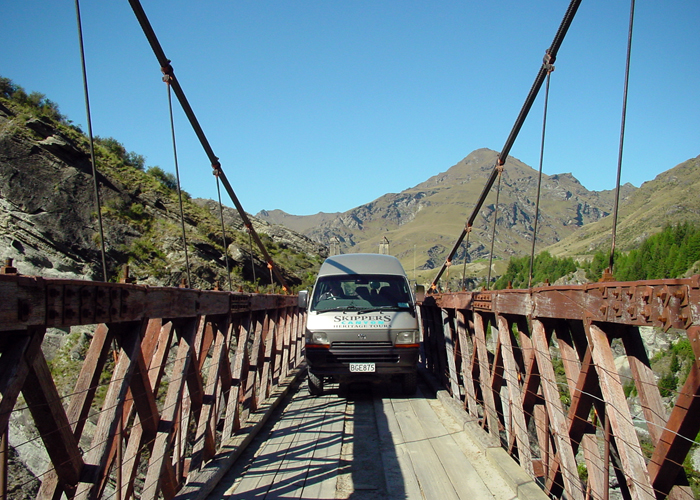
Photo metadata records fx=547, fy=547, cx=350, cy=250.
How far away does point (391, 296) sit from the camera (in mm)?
8641

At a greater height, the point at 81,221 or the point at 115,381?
the point at 81,221

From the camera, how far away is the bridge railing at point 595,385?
225 cm

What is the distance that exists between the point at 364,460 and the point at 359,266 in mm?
4401

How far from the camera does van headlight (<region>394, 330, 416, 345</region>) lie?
312 inches

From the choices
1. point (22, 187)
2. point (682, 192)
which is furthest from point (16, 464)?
point (682, 192)

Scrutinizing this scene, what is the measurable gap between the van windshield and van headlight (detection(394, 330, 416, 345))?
0.48 m

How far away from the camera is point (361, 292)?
888 cm

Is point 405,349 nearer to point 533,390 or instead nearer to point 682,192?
point 533,390

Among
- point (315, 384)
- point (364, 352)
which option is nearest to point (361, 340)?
point (364, 352)

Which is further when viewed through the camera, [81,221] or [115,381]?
[81,221]

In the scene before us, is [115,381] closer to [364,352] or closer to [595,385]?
[595,385]

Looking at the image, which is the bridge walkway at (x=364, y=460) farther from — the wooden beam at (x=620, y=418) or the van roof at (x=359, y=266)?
the van roof at (x=359, y=266)

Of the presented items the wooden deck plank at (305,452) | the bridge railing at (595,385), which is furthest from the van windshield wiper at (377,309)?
the bridge railing at (595,385)

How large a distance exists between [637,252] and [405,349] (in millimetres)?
74620
